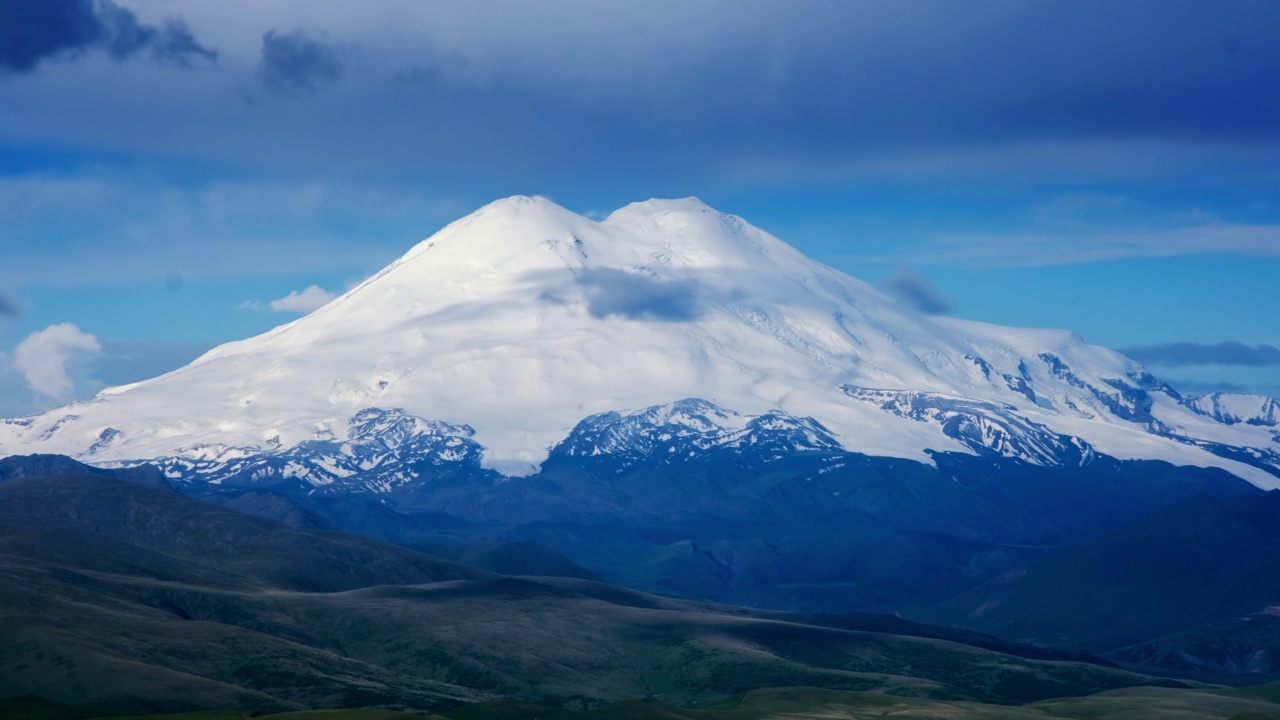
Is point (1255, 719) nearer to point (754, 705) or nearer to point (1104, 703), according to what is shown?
point (1104, 703)

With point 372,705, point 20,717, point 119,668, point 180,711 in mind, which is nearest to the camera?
point 20,717

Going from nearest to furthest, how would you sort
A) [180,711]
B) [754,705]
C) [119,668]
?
[180,711], [119,668], [754,705]

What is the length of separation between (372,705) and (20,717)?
42835mm

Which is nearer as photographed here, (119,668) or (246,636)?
(119,668)

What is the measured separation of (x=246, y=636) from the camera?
200m

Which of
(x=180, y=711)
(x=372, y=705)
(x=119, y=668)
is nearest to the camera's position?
(x=180, y=711)

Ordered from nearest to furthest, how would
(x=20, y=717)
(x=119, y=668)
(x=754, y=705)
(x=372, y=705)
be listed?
(x=20, y=717) → (x=119, y=668) → (x=372, y=705) → (x=754, y=705)

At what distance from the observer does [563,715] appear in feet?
529

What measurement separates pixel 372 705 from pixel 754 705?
1772 inches

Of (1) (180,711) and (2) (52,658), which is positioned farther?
(2) (52,658)

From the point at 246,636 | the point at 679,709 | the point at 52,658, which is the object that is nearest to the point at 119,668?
the point at 52,658

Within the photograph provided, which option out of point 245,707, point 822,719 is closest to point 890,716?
point 822,719

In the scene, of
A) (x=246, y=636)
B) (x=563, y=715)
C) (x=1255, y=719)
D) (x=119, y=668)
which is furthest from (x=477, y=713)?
(x=1255, y=719)

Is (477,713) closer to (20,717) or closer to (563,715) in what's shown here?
(563,715)
